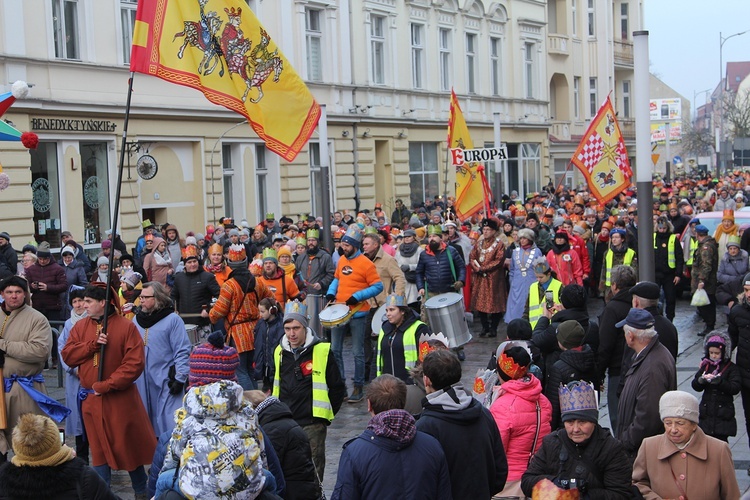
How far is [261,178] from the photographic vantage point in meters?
29.1

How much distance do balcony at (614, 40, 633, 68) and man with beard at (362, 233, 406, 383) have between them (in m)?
44.3

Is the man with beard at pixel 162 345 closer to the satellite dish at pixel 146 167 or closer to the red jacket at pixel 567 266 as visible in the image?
the red jacket at pixel 567 266

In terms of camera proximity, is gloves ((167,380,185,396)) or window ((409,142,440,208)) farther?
window ((409,142,440,208))

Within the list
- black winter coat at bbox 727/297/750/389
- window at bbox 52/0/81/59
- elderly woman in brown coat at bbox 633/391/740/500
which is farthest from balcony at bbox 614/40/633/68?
elderly woman in brown coat at bbox 633/391/740/500

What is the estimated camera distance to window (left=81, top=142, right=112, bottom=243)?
75.2 feet

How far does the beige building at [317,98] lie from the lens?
2177 cm

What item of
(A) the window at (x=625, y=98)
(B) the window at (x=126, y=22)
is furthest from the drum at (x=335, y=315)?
(A) the window at (x=625, y=98)

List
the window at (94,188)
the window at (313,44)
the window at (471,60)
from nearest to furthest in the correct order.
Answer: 1. the window at (94,188)
2. the window at (313,44)
3. the window at (471,60)

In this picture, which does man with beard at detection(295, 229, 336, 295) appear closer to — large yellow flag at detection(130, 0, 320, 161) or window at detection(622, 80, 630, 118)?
large yellow flag at detection(130, 0, 320, 161)

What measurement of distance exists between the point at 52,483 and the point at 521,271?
10.3 metres

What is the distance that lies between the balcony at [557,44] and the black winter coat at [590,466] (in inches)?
1681

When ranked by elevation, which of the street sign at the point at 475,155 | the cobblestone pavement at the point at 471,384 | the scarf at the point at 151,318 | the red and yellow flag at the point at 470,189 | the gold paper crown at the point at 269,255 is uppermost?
the street sign at the point at 475,155

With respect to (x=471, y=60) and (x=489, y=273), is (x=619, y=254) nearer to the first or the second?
(x=489, y=273)

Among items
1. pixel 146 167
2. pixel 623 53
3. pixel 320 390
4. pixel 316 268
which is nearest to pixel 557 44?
pixel 623 53
